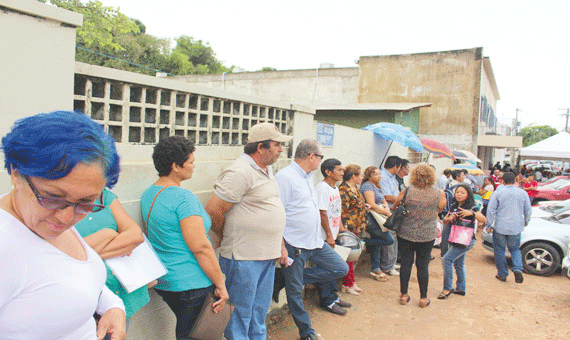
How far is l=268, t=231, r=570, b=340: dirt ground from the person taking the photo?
4.38 m

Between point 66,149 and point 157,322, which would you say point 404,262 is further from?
point 66,149

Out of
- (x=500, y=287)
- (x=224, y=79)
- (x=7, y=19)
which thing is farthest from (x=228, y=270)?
(x=224, y=79)

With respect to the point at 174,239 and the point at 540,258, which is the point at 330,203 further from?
the point at 540,258

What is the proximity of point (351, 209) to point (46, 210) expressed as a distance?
177 inches

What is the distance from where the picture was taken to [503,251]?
6.54 meters

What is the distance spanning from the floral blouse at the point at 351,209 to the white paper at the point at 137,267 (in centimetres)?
332

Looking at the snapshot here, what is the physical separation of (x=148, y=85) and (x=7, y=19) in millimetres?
1049

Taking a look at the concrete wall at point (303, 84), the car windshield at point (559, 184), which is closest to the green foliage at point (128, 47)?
the concrete wall at point (303, 84)

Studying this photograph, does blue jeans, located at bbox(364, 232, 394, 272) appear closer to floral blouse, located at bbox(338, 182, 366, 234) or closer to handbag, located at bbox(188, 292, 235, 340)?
floral blouse, located at bbox(338, 182, 366, 234)

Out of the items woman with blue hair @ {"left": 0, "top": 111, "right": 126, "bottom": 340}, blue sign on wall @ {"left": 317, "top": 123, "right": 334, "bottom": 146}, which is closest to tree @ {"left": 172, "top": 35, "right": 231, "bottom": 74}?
blue sign on wall @ {"left": 317, "top": 123, "right": 334, "bottom": 146}

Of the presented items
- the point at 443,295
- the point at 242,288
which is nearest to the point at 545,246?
the point at 443,295

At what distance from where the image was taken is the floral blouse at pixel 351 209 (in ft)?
17.3

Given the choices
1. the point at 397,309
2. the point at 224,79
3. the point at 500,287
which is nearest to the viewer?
the point at 397,309

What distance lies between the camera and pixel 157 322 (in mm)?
3014
